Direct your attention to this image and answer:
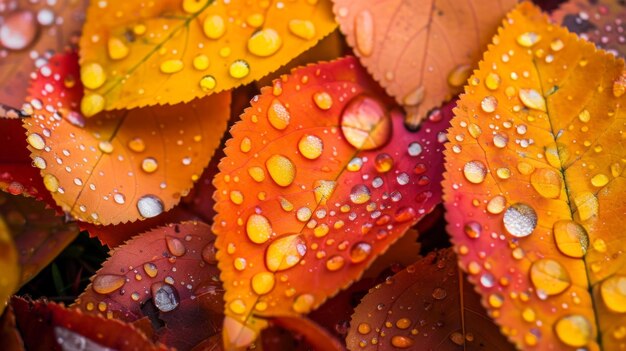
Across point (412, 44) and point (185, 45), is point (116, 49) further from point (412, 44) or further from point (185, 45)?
point (412, 44)

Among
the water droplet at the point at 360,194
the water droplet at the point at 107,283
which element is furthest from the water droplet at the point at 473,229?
the water droplet at the point at 107,283

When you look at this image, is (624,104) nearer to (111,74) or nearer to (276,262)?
(276,262)

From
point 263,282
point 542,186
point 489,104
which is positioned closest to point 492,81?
point 489,104

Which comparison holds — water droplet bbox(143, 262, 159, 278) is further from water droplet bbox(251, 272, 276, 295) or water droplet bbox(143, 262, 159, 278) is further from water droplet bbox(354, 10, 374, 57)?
water droplet bbox(354, 10, 374, 57)

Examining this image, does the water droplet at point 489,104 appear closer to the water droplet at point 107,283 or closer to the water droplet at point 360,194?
the water droplet at point 360,194

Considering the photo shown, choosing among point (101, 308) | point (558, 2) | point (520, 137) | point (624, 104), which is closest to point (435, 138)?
point (520, 137)

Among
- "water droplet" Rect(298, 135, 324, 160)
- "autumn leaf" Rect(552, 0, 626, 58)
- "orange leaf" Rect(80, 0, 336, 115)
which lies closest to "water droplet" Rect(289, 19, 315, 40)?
"orange leaf" Rect(80, 0, 336, 115)
